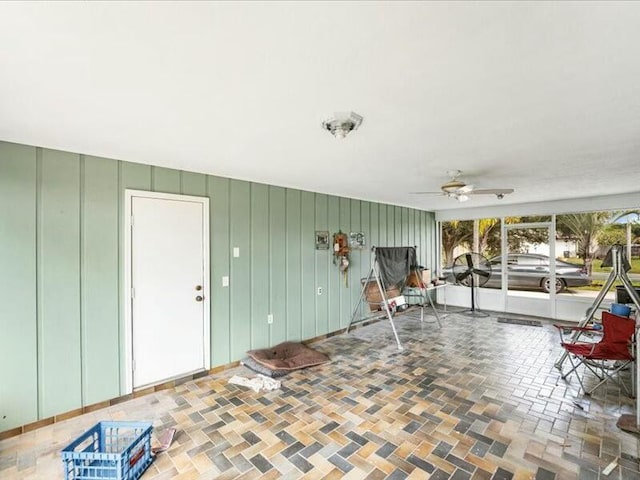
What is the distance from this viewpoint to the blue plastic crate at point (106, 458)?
196cm

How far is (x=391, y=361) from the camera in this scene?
13.2ft

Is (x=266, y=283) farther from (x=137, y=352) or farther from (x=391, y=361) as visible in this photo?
(x=391, y=361)

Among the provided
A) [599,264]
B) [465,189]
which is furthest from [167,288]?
[599,264]

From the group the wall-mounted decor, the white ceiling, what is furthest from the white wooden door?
the wall-mounted decor

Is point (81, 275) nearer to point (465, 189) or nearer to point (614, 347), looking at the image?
point (465, 189)

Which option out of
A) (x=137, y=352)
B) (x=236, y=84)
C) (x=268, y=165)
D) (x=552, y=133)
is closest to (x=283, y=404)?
(x=137, y=352)

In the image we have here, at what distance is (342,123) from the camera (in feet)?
6.98

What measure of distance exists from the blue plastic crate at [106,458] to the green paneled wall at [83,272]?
755 millimetres

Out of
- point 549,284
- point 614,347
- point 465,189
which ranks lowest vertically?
point 614,347

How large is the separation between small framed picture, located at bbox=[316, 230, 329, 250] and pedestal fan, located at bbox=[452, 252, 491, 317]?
11.1 feet

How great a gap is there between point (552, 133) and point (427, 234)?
218 inches

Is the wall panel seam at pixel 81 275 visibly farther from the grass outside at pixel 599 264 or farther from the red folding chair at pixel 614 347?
the grass outside at pixel 599 264

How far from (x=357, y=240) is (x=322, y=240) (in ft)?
2.98

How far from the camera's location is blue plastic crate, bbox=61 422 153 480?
1.96 metres
